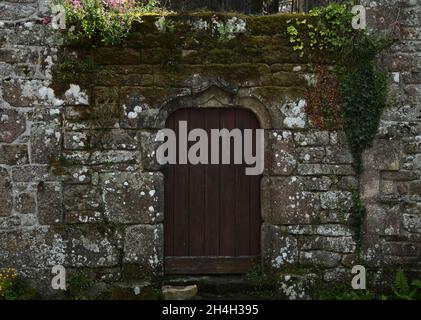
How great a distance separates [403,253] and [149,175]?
2.85 metres

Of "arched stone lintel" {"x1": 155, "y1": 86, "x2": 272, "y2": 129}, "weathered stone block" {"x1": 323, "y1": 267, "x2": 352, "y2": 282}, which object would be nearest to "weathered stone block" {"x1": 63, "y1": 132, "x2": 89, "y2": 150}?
"arched stone lintel" {"x1": 155, "y1": 86, "x2": 272, "y2": 129}

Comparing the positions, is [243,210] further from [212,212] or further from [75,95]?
[75,95]

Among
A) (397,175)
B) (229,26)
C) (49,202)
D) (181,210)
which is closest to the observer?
(49,202)

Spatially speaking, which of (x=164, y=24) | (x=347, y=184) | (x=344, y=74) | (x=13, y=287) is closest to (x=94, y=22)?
(x=164, y=24)

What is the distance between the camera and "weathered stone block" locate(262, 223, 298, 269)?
18.6 ft

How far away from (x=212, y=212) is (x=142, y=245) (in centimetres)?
87

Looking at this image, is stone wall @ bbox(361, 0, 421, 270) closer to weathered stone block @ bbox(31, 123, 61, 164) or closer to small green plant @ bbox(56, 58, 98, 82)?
small green plant @ bbox(56, 58, 98, 82)

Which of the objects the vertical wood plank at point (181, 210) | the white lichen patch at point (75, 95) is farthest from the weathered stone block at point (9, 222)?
the vertical wood plank at point (181, 210)

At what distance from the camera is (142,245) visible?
5586 millimetres

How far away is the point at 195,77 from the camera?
5.59m

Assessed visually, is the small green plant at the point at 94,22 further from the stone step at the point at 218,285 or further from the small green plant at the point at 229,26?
the stone step at the point at 218,285

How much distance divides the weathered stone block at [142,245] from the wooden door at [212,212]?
0.84 feet

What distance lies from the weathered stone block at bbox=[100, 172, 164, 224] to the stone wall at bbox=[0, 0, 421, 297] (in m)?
0.01
